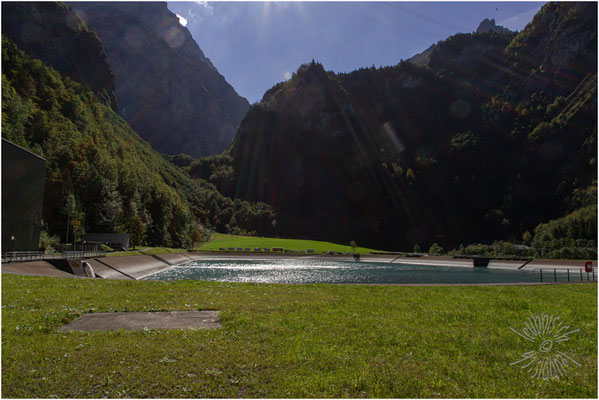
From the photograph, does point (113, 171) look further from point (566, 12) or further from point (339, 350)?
point (566, 12)

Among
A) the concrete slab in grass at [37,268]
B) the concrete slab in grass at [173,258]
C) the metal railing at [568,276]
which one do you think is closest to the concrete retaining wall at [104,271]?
the concrete slab in grass at [37,268]

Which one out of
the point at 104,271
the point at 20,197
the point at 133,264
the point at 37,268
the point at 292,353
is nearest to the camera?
the point at 292,353

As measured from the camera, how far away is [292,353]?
7230 mm

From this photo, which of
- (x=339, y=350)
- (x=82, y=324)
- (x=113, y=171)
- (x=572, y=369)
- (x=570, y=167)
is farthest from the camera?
(x=570, y=167)

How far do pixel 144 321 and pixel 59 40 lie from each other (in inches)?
6877

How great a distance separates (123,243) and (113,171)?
2298 centimetres

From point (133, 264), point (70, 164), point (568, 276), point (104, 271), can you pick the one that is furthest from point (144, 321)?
point (70, 164)

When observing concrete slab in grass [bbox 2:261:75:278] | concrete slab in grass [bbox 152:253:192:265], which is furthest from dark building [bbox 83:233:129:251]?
concrete slab in grass [bbox 2:261:75:278]

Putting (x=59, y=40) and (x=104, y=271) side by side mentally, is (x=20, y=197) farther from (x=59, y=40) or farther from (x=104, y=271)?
(x=59, y=40)

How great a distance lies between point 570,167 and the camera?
178m

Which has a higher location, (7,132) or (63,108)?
(63,108)

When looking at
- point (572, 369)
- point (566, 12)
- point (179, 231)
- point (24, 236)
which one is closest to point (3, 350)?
point (572, 369)

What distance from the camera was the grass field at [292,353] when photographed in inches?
227

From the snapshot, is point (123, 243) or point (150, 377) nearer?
point (150, 377)
